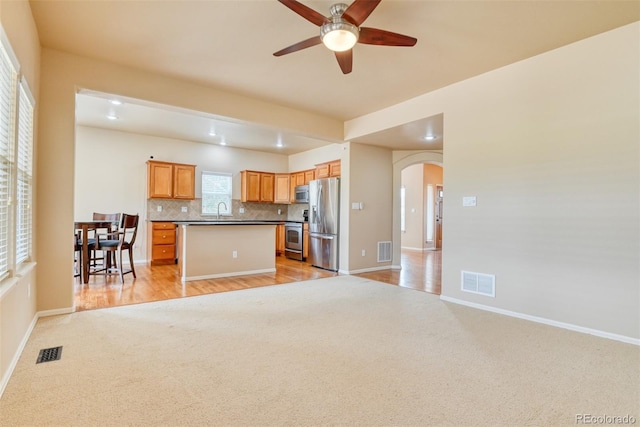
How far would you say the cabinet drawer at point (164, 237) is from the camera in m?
6.43

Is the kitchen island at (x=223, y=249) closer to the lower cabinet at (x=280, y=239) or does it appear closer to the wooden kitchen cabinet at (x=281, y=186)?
the lower cabinet at (x=280, y=239)

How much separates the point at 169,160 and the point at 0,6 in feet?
17.8

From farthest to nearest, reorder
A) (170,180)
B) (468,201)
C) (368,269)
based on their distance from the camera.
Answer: (170,180) < (368,269) < (468,201)

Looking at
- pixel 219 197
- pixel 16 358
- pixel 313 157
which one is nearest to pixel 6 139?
pixel 16 358

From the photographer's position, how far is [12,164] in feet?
7.24

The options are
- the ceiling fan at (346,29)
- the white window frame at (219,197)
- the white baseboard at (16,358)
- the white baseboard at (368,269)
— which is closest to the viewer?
the white baseboard at (16,358)

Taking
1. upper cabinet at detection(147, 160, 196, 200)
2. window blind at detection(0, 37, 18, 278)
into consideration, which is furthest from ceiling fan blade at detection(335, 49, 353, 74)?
upper cabinet at detection(147, 160, 196, 200)

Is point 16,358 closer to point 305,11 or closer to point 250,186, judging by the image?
point 305,11

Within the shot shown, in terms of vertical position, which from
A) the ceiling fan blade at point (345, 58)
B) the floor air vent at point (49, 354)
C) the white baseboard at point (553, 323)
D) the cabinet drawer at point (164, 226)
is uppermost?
the ceiling fan blade at point (345, 58)

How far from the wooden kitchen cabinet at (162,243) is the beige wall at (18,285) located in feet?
11.2

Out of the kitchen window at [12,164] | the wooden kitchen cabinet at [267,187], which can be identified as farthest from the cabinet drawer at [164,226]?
the kitchen window at [12,164]

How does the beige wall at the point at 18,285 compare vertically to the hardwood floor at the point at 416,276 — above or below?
above

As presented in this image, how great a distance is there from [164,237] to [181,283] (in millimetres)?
2100

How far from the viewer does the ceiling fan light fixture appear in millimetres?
2354
